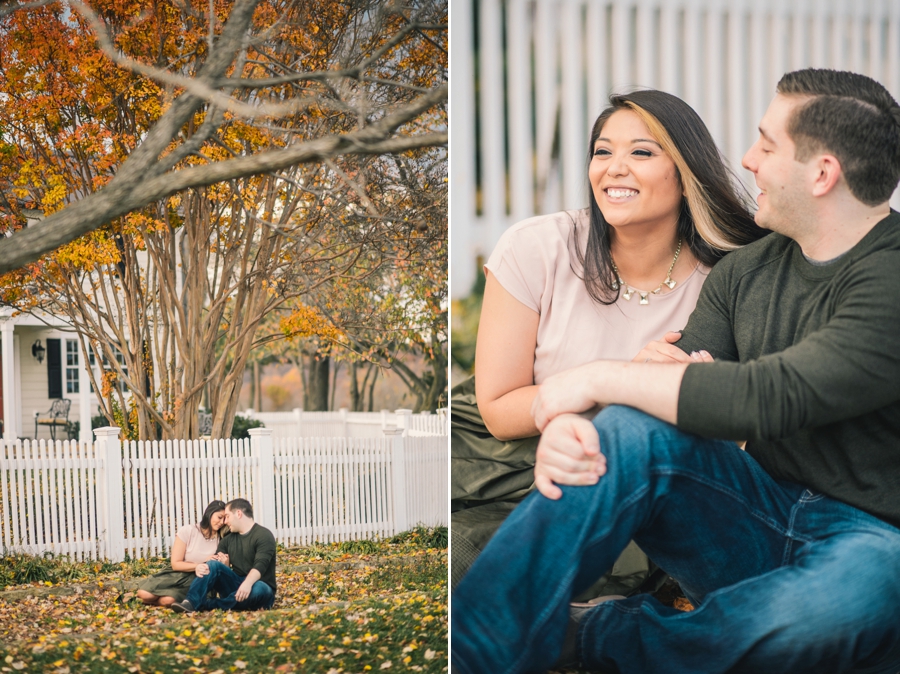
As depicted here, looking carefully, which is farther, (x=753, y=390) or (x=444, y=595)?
(x=444, y=595)

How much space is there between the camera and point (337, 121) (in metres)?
2.20

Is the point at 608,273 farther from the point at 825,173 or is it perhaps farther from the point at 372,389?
the point at 372,389

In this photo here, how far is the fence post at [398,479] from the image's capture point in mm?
2350

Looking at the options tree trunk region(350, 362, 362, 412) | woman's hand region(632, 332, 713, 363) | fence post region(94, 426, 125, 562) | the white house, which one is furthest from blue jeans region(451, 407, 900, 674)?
the white house

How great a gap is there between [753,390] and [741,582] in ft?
1.38

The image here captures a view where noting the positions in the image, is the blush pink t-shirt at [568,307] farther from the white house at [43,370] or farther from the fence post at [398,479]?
the white house at [43,370]

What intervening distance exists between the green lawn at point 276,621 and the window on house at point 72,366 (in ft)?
1.66

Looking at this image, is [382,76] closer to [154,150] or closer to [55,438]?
[154,150]

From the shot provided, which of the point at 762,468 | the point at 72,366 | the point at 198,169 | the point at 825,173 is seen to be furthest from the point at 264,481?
the point at 825,173

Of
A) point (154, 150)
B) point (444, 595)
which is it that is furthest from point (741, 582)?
point (154, 150)

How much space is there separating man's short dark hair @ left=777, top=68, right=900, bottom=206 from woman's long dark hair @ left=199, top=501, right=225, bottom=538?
1819mm

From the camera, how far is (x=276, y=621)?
2193 millimetres

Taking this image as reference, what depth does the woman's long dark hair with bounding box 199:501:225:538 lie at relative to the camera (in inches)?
87.1

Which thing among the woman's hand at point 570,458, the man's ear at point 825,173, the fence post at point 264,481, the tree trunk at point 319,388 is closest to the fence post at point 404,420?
the tree trunk at point 319,388
